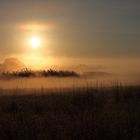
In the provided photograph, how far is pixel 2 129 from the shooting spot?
71.4ft

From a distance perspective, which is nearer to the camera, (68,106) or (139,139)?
(139,139)

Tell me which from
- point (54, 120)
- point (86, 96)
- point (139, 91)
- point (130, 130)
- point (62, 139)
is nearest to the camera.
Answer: point (62, 139)

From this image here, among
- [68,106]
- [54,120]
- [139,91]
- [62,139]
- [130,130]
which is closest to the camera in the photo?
[62,139]

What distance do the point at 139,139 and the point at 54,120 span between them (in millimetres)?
6256

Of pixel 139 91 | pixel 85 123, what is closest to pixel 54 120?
pixel 85 123

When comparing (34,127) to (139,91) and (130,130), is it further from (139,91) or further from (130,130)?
(139,91)

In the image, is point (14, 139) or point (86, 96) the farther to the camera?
point (86, 96)

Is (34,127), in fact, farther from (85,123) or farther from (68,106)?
(68,106)

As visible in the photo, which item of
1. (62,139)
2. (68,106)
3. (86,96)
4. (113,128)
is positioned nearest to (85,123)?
(113,128)

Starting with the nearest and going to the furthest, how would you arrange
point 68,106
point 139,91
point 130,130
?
point 130,130 < point 68,106 < point 139,91

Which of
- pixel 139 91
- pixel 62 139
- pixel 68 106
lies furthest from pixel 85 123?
pixel 139 91

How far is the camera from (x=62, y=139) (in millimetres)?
20047

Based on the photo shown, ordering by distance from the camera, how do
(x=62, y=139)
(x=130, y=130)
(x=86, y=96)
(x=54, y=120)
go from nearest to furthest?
(x=62, y=139), (x=130, y=130), (x=54, y=120), (x=86, y=96)

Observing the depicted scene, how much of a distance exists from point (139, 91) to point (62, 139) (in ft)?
96.7
